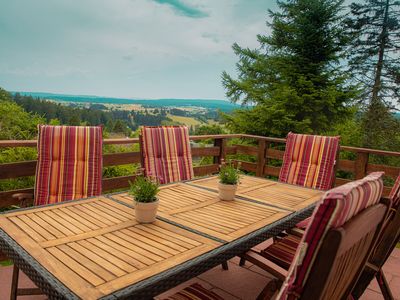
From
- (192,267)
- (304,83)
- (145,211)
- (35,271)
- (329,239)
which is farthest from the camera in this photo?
(304,83)

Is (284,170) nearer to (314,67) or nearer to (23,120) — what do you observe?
(23,120)

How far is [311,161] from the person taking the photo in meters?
3.29

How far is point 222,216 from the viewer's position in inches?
71.9

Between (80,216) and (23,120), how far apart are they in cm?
390

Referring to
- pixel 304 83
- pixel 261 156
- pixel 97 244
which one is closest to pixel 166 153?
pixel 97 244

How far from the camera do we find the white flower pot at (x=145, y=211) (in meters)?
1.64

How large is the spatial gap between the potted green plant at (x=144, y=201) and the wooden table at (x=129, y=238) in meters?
0.04

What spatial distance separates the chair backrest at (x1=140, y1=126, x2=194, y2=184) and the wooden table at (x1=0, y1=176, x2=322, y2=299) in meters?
0.81

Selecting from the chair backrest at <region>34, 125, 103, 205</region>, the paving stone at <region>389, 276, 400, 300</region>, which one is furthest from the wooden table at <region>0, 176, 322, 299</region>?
the paving stone at <region>389, 276, 400, 300</region>

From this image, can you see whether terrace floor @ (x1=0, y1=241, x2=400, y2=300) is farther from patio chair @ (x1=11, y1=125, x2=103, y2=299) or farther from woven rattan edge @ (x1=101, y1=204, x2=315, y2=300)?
woven rattan edge @ (x1=101, y1=204, x2=315, y2=300)

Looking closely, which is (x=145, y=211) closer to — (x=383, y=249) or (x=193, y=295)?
(x=193, y=295)

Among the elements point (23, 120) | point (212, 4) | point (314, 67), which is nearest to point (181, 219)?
point (23, 120)

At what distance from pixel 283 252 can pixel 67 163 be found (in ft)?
6.07

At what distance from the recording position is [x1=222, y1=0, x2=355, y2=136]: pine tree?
378 inches
